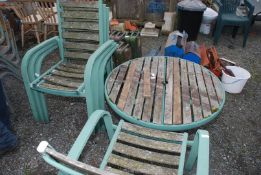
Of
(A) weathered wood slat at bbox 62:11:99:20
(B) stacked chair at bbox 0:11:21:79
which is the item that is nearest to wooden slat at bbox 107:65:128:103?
(A) weathered wood slat at bbox 62:11:99:20

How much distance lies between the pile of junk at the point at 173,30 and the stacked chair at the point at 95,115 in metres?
0.72

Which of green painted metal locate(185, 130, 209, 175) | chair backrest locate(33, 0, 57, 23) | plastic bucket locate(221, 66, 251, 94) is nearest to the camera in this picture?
green painted metal locate(185, 130, 209, 175)

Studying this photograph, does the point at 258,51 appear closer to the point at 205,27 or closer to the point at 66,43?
the point at 205,27

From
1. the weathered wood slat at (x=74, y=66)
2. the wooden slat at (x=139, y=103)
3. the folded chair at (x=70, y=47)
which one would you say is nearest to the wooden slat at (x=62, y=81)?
the folded chair at (x=70, y=47)

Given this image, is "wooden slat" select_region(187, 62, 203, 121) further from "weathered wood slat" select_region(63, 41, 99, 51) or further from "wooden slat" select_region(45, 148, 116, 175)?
"weathered wood slat" select_region(63, 41, 99, 51)

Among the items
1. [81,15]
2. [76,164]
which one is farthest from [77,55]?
[76,164]

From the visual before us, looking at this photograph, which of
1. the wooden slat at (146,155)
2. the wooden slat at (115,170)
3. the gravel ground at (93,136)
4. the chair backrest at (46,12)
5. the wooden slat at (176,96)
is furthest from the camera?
the chair backrest at (46,12)

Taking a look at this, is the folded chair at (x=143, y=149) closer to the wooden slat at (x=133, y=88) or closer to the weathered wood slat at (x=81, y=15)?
the wooden slat at (x=133, y=88)

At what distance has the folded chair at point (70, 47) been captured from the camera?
2.46m

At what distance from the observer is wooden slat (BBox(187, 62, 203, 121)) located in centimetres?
181

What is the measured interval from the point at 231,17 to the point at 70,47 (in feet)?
11.6

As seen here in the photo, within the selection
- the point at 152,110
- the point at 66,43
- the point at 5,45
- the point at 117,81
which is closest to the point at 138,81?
the point at 117,81

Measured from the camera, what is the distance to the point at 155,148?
1.69 m

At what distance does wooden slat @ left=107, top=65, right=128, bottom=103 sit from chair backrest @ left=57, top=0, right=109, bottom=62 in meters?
0.58
